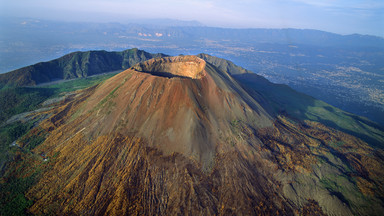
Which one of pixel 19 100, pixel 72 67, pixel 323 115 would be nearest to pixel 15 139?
pixel 19 100

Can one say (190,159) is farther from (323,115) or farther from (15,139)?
(323,115)

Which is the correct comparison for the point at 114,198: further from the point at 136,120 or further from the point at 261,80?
the point at 261,80

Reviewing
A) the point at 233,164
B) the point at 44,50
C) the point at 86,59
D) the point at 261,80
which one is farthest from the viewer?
the point at 44,50

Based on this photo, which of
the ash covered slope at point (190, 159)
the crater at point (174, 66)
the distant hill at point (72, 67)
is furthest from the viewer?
the distant hill at point (72, 67)

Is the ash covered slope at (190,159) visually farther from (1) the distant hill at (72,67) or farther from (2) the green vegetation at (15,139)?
(1) the distant hill at (72,67)

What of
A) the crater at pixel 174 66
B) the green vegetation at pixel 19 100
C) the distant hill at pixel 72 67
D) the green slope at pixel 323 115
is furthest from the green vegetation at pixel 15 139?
the green slope at pixel 323 115

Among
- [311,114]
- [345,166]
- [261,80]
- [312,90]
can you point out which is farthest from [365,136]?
[312,90]

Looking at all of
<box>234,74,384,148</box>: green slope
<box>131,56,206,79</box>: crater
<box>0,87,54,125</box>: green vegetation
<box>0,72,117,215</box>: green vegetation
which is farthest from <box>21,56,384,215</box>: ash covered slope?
Answer: <box>0,87,54,125</box>: green vegetation
